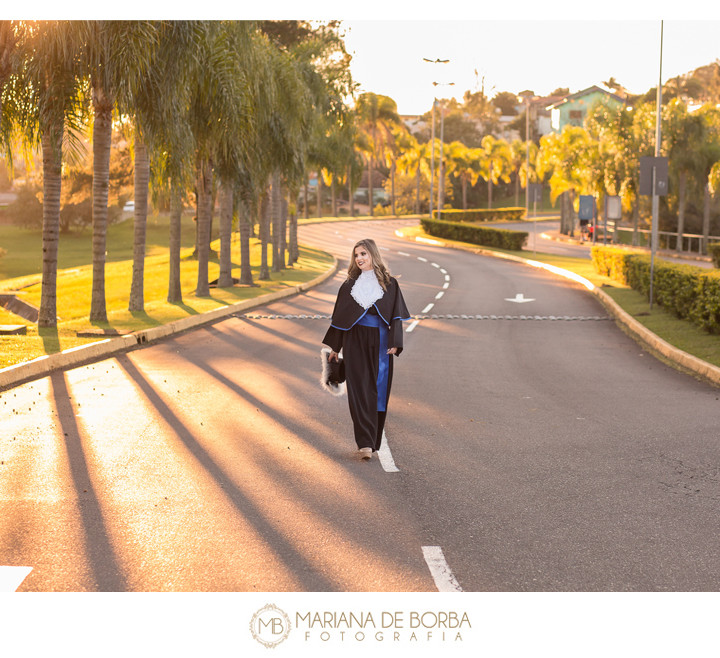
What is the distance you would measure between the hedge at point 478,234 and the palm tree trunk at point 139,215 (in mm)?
32220

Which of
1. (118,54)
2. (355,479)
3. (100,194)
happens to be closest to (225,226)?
(100,194)

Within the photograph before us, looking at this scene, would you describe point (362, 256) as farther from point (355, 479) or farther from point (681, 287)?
point (681, 287)

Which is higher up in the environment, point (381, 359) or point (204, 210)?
point (204, 210)

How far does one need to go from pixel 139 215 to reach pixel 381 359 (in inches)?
571

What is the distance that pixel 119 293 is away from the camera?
121ft

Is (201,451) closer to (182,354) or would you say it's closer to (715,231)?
(182,354)

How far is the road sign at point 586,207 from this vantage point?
6412 cm

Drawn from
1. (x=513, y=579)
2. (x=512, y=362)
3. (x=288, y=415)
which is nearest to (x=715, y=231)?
(x=512, y=362)

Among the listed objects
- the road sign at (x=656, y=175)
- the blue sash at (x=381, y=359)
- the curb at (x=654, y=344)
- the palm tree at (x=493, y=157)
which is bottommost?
the curb at (x=654, y=344)

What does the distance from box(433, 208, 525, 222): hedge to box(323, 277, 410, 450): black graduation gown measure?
76.6 metres

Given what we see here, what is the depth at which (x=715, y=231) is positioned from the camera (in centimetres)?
6731

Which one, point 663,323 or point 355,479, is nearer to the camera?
point 355,479
